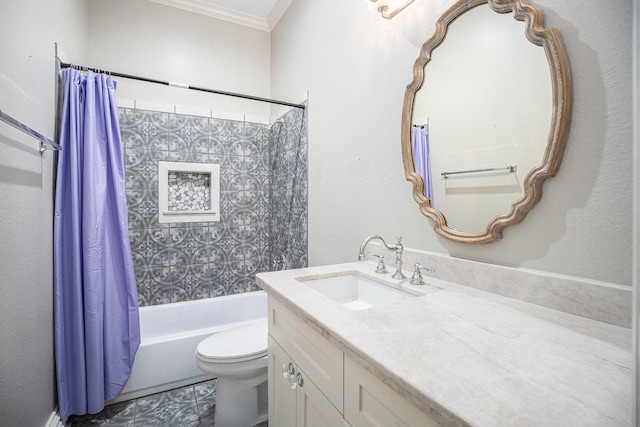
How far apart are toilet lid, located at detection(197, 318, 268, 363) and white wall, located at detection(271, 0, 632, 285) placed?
2.05ft

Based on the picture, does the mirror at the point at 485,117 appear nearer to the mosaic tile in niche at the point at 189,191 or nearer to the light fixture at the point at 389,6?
the light fixture at the point at 389,6

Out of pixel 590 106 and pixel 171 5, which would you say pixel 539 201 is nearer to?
pixel 590 106

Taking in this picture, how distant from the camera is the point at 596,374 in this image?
498 millimetres

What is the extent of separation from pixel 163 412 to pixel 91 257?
102 cm

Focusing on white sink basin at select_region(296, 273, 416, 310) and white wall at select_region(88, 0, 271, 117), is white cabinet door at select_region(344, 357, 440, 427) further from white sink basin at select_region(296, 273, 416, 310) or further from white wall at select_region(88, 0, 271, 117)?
white wall at select_region(88, 0, 271, 117)

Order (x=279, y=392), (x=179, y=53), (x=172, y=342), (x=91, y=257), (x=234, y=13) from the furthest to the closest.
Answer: (x=234, y=13) → (x=179, y=53) → (x=172, y=342) → (x=91, y=257) → (x=279, y=392)

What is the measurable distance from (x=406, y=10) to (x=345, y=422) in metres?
1.57

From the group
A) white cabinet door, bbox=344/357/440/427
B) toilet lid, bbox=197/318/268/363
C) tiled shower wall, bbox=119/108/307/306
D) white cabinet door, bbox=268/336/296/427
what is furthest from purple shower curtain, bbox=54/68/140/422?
white cabinet door, bbox=344/357/440/427

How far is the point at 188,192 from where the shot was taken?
2656mm

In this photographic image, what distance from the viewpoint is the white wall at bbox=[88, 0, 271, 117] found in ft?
7.86

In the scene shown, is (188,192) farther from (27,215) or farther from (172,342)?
(27,215)

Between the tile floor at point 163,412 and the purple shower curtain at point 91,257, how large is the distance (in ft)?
0.39

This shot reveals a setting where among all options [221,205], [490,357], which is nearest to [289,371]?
[490,357]

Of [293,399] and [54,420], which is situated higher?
[293,399]
